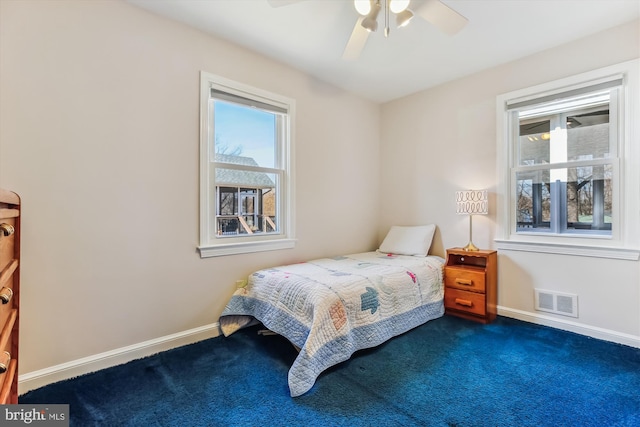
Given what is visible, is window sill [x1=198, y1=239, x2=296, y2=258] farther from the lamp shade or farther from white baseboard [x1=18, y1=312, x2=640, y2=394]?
the lamp shade

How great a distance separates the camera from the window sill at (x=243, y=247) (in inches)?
92.9

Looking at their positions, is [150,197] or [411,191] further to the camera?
[411,191]

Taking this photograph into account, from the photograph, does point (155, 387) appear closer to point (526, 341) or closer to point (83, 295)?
point (83, 295)

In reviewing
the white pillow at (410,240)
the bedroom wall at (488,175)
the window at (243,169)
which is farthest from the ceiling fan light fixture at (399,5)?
the white pillow at (410,240)

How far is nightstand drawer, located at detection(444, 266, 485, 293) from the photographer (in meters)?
2.65

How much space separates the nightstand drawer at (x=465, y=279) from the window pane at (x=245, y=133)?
202cm

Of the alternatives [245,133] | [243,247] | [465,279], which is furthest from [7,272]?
[465,279]

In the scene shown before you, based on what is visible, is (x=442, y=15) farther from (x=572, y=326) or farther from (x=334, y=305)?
(x=572, y=326)

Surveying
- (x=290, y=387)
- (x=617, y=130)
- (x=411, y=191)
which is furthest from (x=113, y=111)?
(x=617, y=130)

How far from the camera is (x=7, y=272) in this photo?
992 mm

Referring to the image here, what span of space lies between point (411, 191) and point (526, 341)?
6.16ft

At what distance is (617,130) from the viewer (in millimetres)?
2328

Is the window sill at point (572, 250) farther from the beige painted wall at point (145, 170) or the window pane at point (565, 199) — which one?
the window pane at point (565, 199)

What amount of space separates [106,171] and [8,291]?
1.15 metres
